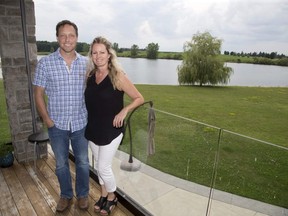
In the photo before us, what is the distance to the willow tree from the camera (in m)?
22.8

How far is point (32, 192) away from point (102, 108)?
1384mm

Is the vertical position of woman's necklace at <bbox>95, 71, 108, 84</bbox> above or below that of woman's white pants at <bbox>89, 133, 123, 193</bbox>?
above

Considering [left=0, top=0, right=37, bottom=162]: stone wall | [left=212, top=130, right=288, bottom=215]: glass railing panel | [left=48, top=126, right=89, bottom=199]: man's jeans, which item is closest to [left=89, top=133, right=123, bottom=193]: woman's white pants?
[left=48, top=126, right=89, bottom=199]: man's jeans

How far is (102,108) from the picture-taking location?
5.59 ft

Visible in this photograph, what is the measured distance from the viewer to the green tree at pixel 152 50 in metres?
41.1

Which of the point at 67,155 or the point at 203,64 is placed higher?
the point at 203,64

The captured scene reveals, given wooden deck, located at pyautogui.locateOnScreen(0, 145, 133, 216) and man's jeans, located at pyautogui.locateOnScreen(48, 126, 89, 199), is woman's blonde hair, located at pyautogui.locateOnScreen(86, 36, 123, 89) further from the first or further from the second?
wooden deck, located at pyautogui.locateOnScreen(0, 145, 133, 216)

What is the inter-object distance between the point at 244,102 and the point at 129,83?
1879 centimetres

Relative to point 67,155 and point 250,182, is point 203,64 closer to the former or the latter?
point 250,182

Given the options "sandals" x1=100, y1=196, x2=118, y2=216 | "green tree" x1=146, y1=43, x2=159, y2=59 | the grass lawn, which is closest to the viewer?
"sandals" x1=100, y1=196, x2=118, y2=216

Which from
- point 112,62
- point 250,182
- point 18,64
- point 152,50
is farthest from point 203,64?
point 112,62

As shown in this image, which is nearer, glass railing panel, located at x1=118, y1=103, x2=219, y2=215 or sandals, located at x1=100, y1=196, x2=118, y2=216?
sandals, located at x1=100, y1=196, x2=118, y2=216

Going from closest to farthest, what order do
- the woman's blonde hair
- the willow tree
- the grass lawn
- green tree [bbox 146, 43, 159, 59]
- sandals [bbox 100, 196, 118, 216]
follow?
1. the woman's blonde hair
2. sandals [bbox 100, 196, 118, 216]
3. the grass lawn
4. the willow tree
5. green tree [bbox 146, 43, 159, 59]

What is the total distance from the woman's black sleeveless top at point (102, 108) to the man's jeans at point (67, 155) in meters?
0.24
